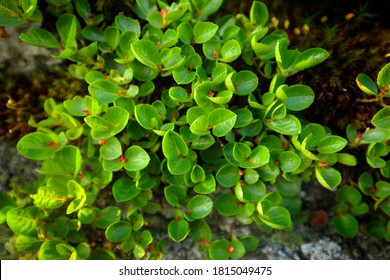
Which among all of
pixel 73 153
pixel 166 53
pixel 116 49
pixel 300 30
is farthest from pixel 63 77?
pixel 300 30

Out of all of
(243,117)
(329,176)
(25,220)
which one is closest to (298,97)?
(243,117)

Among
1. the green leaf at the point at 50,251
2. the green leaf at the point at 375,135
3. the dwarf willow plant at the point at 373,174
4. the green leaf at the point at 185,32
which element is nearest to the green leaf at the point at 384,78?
the dwarf willow plant at the point at 373,174

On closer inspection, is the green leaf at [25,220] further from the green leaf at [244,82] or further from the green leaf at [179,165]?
the green leaf at [244,82]

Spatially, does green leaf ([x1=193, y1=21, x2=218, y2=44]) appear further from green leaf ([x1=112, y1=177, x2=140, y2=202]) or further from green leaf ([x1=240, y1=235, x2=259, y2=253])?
green leaf ([x1=240, y1=235, x2=259, y2=253])

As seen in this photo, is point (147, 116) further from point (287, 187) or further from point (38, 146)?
point (287, 187)

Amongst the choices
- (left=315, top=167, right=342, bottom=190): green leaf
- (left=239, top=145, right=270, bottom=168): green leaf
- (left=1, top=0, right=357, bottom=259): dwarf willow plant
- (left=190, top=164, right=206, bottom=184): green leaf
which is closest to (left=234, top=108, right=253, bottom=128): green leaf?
(left=1, top=0, right=357, bottom=259): dwarf willow plant

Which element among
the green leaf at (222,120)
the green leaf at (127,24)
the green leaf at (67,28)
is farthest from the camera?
the green leaf at (127,24)
